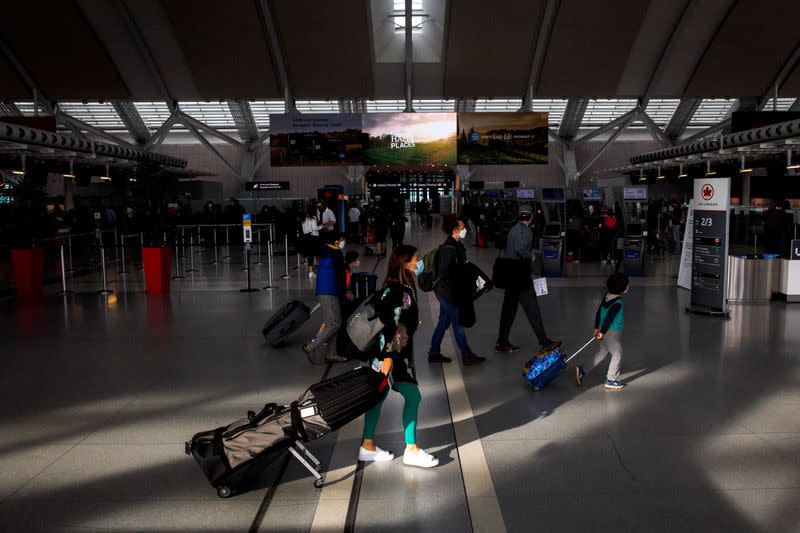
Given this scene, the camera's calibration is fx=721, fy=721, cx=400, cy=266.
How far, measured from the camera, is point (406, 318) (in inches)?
189

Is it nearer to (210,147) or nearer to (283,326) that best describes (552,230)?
(283,326)

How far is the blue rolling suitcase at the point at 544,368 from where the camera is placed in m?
6.77

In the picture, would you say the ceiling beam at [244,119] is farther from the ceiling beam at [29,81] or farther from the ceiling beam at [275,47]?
the ceiling beam at [29,81]

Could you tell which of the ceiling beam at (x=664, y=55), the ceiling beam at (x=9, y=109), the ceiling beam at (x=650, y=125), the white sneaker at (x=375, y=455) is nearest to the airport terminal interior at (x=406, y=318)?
the white sneaker at (x=375, y=455)

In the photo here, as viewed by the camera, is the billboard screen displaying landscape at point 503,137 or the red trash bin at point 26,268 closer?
the red trash bin at point 26,268

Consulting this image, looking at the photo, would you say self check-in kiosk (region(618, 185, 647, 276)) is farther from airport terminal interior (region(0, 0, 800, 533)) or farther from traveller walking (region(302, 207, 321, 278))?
traveller walking (region(302, 207, 321, 278))

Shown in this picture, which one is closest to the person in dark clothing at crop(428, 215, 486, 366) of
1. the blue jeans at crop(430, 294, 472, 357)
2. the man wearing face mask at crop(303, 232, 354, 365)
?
the blue jeans at crop(430, 294, 472, 357)

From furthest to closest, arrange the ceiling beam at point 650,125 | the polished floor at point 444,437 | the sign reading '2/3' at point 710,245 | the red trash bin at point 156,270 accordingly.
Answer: the ceiling beam at point 650,125 → the red trash bin at point 156,270 → the sign reading '2/3' at point 710,245 → the polished floor at point 444,437

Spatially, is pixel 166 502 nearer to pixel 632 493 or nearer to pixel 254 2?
pixel 632 493

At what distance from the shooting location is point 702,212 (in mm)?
11156

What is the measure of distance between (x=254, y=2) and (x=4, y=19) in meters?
9.86

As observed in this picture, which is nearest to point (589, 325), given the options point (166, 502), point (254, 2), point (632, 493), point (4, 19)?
point (632, 493)

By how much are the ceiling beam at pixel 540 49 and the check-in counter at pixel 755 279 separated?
1869cm

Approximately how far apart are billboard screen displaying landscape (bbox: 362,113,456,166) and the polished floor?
1495 cm
